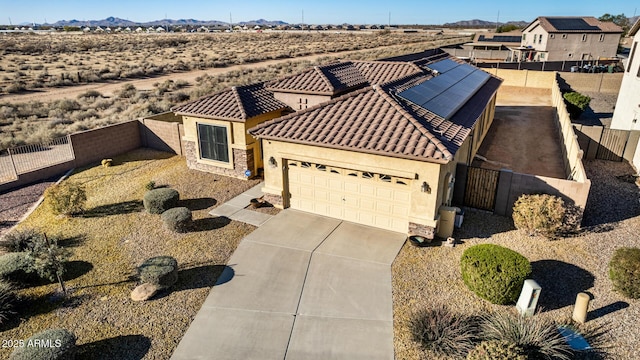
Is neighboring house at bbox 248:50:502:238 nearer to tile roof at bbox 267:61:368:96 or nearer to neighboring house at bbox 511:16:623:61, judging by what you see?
tile roof at bbox 267:61:368:96

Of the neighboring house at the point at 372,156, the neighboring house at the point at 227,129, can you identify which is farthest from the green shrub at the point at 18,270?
the neighboring house at the point at 227,129

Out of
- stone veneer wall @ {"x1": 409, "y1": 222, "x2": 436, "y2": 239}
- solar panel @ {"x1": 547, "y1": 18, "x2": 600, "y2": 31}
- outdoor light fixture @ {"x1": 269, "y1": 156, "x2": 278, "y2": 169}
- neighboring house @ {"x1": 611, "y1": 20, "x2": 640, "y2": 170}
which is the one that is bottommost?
stone veneer wall @ {"x1": 409, "y1": 222, "x2": 436, "y2": 239}

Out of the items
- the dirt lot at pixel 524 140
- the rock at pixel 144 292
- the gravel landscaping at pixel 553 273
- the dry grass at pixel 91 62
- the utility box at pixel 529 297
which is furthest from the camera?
the dry grass at pixel 91 62

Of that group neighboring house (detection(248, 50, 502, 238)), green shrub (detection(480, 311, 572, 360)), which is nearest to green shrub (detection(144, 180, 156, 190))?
neighboring house (detection(248, 50, 502, 238))

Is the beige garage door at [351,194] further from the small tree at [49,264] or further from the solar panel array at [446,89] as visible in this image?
the small tree at [49,264]

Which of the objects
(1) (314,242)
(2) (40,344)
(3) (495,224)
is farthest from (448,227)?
(2) (40,344)

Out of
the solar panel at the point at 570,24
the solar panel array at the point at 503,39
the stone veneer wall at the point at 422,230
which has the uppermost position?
the solar panel at the point at 570,24

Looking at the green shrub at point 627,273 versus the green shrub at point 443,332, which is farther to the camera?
the green shrub at point 627,273
